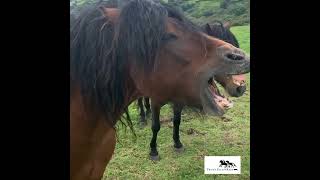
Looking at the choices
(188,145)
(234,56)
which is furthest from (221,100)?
(188,145)

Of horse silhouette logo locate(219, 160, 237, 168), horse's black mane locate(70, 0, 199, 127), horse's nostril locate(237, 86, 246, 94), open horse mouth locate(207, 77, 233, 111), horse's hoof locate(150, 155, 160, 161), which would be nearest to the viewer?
horse's black mane locate(70, 0, 199, 127)

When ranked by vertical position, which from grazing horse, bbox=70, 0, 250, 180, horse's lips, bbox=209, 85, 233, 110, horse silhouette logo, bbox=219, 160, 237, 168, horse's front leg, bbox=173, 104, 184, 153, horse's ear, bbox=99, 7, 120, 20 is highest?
horse's ear, bbox=99, 7, 120, 20

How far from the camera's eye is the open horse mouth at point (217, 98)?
2.09m

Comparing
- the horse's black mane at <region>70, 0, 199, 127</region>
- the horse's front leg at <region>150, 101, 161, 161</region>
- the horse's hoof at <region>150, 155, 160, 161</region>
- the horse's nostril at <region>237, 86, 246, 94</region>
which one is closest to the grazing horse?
the horse's black mane at <region>70, 0, 199, 127</region>

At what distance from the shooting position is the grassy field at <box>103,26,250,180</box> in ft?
7.61

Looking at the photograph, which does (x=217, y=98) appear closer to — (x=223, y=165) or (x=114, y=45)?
(x=223, y=165)

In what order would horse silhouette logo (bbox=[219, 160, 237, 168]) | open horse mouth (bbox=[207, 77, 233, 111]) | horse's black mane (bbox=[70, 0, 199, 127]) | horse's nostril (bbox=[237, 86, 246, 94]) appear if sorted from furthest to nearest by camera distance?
horse silhouette logo (bbox=[219, 160, 237, 168]) → horse's nostril (bbox=[237, 86, 246, 94]) → open horse mouth (bbox=[207, 77, 233, 111]) → horse's black mane (bbox=[70, 0, 199, 127])

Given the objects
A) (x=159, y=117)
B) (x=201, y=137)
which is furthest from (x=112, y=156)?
(x=201, y=137)

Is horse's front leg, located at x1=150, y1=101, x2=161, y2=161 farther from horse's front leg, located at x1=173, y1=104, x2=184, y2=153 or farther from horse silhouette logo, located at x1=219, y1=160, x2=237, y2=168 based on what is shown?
horse silhouette logo, located at x1=219, y1=160, x2=237, y2=168

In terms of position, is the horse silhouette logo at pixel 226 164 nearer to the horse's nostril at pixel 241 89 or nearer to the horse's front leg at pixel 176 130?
the horse's front leg at pixel 176 130
